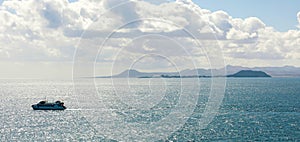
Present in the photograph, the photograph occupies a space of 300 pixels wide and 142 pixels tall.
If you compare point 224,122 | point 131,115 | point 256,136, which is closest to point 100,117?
point 131,115

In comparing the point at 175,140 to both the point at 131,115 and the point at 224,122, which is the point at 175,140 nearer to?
the point at 224,122

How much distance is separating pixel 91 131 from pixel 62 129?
10899mm

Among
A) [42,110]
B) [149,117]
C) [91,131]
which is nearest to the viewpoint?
[91,131]

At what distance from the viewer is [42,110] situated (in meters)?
180

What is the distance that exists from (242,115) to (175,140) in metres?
59.4

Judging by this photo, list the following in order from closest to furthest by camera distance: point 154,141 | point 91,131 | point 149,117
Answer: point 154,141 → point 91,131 → point 149,117

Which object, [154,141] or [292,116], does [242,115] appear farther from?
[154,141]

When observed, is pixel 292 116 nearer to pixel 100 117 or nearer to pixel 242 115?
pixel 242 115

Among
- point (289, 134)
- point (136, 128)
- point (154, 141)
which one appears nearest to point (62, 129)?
point (136, 128)

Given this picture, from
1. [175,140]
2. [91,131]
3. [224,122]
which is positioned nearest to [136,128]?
[91,131]

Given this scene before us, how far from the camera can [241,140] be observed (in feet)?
327

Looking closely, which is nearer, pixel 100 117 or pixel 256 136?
pixel 256 136

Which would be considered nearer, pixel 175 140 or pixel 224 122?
pixel 175 140

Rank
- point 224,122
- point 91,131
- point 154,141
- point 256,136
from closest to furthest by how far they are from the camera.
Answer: point 154,141
point 256,136
point 91,131
point 224,122
